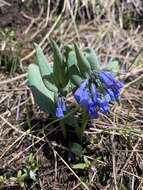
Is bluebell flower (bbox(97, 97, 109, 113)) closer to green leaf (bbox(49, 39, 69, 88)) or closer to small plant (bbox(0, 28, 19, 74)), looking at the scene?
green leaf (bbox(49, 39, 69, 88))

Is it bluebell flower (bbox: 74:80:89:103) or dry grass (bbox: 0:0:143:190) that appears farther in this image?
dry grass (bbox: 0:0:143:190)

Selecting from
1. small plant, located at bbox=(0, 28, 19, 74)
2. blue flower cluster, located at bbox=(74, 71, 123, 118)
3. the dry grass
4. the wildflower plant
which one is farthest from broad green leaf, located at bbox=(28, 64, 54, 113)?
small plant, located at bbox=(0, 28, 19, 74)

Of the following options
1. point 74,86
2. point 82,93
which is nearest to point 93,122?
point 74,86

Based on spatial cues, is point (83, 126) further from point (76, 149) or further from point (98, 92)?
point (98, 92)

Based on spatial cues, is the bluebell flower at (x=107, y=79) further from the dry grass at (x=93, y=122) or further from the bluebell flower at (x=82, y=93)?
the dry grass at (x=93, y=122)

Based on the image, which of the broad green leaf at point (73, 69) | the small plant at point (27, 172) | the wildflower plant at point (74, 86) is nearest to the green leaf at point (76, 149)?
the wildflower plant at point (74, 86)

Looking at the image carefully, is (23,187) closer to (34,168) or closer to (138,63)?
(34,168)

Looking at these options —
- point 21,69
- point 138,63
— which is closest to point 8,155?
point 21,69
